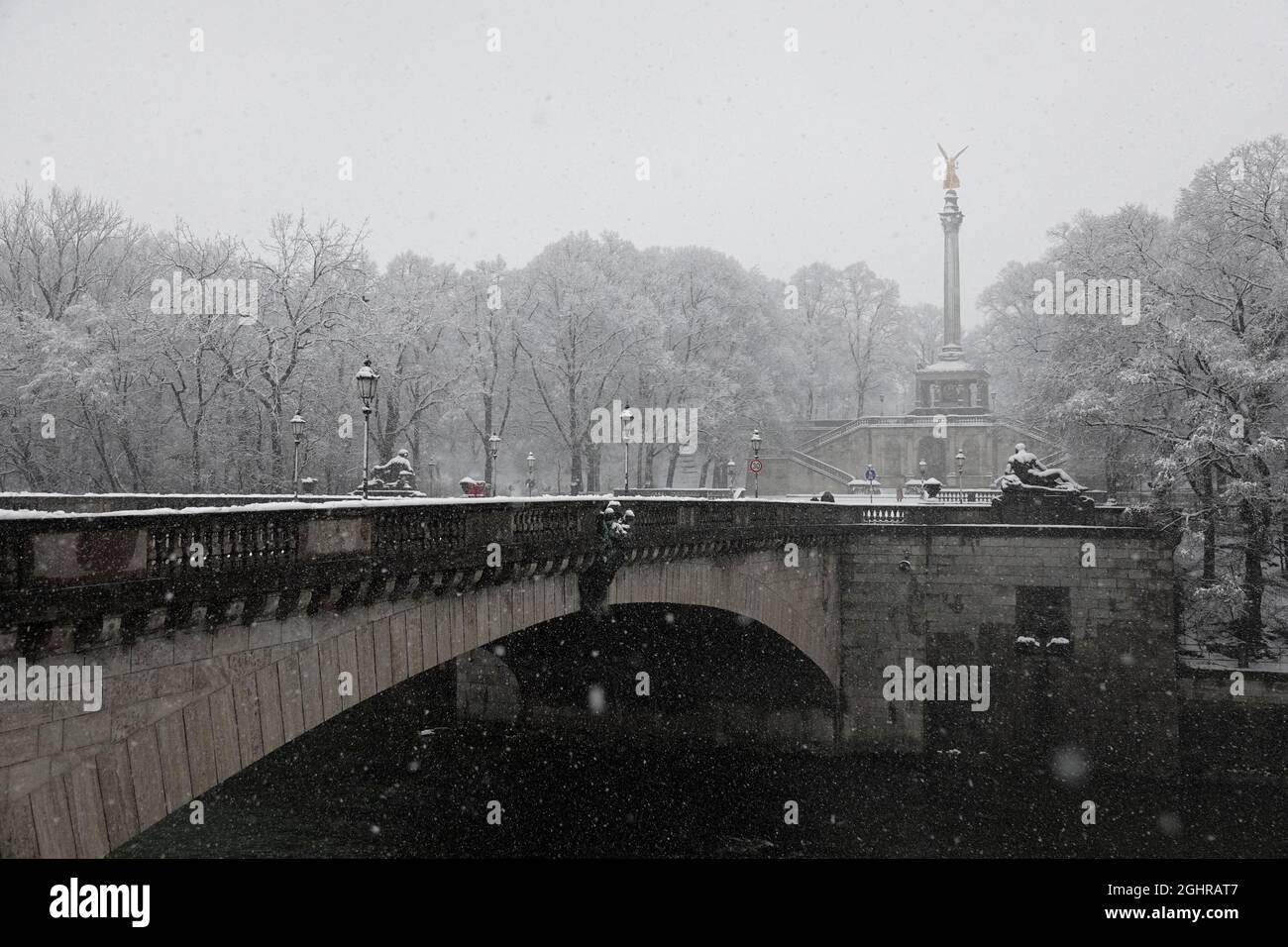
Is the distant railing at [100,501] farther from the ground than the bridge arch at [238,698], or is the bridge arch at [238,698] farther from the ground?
the distant railing at [100,501]

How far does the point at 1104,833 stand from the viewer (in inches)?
949

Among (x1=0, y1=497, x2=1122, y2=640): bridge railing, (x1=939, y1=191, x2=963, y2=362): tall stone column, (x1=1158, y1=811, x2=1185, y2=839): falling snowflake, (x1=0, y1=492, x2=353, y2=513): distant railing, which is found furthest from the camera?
(x1=939, y1=191, x2=963, y2=362): tall stone column

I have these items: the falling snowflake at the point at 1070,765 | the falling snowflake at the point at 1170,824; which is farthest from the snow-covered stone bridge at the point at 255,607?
the falling snowflake at the point at 1170,824

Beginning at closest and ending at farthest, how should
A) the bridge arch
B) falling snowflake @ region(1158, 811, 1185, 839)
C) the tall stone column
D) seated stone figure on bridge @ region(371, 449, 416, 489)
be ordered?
1. the bridge arch
2. falling snowflake @ region(1158, 811, 1185, 839)
3. seated stone figure on bridge @ region(371, 449, 416, 489)
4. the tall stone column

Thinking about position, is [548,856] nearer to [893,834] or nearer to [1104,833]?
[893,834]

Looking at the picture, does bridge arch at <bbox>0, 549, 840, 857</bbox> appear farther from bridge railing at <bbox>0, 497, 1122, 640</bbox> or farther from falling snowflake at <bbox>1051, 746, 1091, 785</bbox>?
falling snowflake at <bbox>1051, 746, 1091, 785</bbox>

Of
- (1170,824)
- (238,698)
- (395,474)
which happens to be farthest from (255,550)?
(1170,824)

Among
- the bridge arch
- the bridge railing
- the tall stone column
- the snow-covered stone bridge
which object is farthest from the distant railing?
the tall stone column

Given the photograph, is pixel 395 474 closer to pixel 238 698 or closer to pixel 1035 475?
pixel 1035 475

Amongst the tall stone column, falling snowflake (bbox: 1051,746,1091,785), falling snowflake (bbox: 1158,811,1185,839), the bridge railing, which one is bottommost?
falling snowflake (bbox: 1158,811,1185,839)

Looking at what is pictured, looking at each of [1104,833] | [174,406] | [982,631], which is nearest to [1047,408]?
[982,631]

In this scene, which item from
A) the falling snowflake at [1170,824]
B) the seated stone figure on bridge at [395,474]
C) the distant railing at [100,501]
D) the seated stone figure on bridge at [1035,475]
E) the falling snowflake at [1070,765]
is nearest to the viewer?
the distant railing at [100,501]

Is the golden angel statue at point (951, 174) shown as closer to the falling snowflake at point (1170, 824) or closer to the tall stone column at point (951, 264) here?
the tall stone column at point (951, 264)
